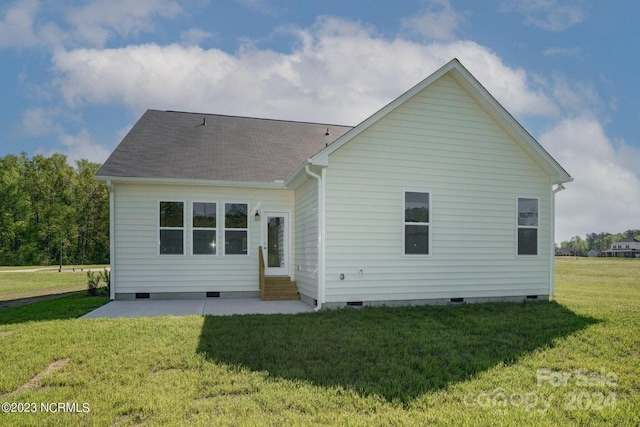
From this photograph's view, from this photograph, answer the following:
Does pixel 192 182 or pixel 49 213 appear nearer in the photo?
pixel 192 182

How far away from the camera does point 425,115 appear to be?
945 cm

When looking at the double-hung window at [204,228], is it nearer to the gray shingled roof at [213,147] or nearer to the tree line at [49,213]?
the gray shingled roof at [213,147]

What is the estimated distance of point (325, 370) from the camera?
14.9 feet

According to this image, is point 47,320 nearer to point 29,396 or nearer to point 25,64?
point 29,396

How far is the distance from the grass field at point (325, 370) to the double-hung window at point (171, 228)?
3424mm

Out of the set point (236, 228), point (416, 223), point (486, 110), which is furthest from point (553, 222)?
point (236, 228)

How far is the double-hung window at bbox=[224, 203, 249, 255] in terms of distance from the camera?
11.1 metres

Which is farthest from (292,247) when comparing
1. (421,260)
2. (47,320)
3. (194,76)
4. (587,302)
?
(194,76)

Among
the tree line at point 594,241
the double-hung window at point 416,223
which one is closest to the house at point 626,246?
the tree line at point 594,241

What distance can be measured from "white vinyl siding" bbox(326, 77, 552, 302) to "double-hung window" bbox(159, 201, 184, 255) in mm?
4604
